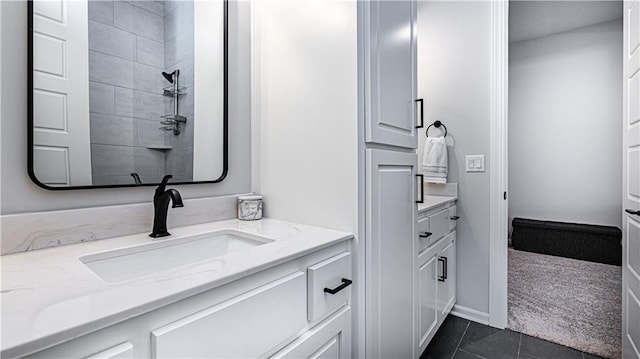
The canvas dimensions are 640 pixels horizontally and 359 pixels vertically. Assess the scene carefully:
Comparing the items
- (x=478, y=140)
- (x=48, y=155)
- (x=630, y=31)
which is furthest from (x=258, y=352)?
(x=630, y=31)

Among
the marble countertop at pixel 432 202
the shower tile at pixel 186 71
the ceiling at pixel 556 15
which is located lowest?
the marble countertop at pixel 432 202

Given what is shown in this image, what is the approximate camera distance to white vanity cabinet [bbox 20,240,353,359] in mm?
491

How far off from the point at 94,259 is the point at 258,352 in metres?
0.49

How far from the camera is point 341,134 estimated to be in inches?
40.4

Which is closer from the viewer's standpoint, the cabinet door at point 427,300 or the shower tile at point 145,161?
the shower tile at point 145,161

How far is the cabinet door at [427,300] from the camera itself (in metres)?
1.47

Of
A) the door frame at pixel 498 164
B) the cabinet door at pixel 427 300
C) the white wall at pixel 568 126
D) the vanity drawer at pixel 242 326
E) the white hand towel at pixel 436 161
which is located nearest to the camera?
the vanity drawer at pixel 242 326

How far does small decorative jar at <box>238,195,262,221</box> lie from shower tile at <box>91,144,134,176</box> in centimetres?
41

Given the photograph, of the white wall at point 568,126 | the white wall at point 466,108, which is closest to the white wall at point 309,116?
the white wall at point 466,108

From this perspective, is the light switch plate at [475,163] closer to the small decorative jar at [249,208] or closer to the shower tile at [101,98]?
the small decorative jar at [249,208]

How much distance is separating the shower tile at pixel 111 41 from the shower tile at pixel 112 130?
0.21 m

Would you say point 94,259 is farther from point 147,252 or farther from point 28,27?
point 28,27

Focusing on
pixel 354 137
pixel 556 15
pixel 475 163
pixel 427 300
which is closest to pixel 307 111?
pixel 354 137

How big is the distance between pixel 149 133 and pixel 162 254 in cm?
45
